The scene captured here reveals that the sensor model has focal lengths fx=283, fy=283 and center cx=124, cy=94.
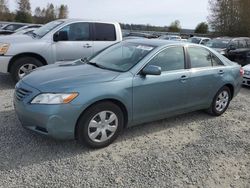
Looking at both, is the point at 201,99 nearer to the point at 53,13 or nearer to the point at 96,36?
the point at 96,36

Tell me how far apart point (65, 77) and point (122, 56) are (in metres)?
1.15

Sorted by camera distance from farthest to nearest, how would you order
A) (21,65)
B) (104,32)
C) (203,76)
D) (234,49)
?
1. (234,49)
2. (104,32)
3. (21,65)
4. (203,76)

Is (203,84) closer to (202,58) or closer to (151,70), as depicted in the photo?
(202,58)

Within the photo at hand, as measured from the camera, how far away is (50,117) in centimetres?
348

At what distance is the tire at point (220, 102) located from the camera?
17.9 feet

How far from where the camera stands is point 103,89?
12.3 feet

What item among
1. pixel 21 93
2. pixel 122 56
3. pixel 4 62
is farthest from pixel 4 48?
pixel 122 56

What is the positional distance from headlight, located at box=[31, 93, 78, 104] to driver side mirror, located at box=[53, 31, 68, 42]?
3.70 metres

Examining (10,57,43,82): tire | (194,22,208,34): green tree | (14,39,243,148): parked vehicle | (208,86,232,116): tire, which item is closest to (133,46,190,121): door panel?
(14,39,243,148): parked vehicle

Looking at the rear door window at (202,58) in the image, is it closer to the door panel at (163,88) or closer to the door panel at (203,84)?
the door panel at (203,84)

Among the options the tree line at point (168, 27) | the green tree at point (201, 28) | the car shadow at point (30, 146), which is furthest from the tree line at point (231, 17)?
the car shadow at point (30, 146)

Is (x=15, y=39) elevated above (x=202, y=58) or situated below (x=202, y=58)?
above

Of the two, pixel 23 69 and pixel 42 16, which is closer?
pixel 23 69

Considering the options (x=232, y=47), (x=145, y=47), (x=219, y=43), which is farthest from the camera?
(x=219, y=43)
